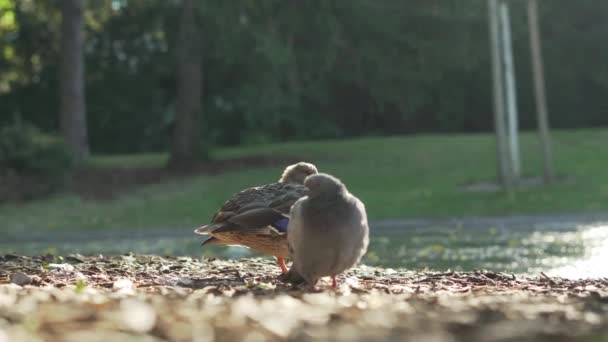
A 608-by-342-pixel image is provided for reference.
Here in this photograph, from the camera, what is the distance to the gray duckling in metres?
6.54

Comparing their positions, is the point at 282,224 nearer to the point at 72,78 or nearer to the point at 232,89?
the point at 72,78

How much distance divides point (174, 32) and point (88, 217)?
1079cm

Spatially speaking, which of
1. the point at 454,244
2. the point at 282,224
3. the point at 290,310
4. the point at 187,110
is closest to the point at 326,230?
the point at 282,224

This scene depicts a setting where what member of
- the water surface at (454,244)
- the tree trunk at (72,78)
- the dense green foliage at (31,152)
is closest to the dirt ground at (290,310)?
the water surface at (454,244)

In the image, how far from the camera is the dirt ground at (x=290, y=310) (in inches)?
170

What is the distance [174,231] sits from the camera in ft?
66.7

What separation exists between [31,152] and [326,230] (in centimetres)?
2137

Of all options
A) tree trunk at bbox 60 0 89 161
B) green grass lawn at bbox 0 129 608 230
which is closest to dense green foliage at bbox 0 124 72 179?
green grass lawn at bbox 0 129 608 230

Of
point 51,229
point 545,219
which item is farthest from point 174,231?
point 545,219

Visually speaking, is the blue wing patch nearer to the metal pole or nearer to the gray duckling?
the gray duckling

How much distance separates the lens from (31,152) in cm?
2659

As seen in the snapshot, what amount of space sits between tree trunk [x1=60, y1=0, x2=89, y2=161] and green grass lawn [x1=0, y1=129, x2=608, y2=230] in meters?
1.23

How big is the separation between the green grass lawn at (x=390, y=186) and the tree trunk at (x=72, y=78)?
48.3 inches

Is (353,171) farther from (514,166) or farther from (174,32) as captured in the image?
(174,32)
